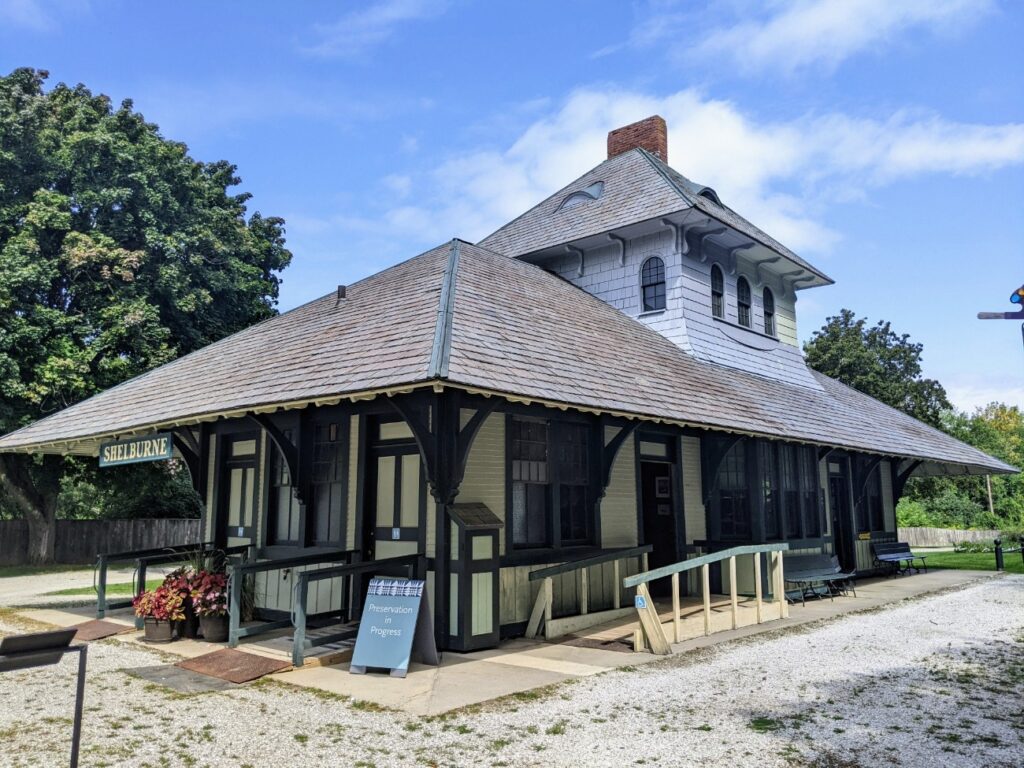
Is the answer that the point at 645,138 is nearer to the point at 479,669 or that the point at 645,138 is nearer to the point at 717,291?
the point at 717,291

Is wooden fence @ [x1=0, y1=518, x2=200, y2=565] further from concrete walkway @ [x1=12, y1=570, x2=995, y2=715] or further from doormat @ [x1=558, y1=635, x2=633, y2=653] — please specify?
doormat @ [x1=558, y1=635, x2=633, y2=653]

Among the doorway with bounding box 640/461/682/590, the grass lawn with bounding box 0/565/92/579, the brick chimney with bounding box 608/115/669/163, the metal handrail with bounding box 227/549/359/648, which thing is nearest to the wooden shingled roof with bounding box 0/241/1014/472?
the doorway with bounding box 640/461/682/590

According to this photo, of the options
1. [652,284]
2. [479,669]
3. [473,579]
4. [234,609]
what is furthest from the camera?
[652,284]

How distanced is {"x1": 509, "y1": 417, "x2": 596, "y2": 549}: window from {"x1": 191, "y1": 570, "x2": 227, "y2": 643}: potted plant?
12.0 ft

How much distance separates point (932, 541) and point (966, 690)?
117 feet

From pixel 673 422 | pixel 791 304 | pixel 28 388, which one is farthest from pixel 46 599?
pixel 791 304

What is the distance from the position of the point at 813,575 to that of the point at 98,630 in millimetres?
11371

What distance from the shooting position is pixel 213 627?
939 cm

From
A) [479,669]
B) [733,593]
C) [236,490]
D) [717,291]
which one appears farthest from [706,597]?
[717,291]

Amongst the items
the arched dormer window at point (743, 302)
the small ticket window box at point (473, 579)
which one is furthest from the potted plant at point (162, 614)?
the arched dormer window at point (743, 302)

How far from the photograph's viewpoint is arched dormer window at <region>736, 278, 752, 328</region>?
57.8 feet

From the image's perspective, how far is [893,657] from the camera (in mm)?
8578

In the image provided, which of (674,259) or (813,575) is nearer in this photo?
(813,575)

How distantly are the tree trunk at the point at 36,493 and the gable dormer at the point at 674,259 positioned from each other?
15401mm
